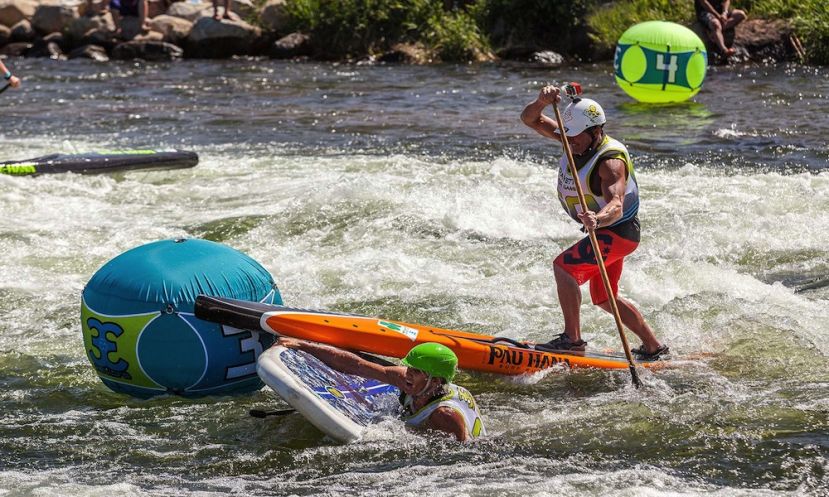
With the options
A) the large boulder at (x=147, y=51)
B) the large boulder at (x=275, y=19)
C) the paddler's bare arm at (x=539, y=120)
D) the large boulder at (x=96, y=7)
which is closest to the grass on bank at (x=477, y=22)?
the large boulder at (x=275, y=19)

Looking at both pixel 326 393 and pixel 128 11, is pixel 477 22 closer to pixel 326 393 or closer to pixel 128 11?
pixel 128 11

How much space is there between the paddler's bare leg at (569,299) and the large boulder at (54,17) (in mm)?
20496

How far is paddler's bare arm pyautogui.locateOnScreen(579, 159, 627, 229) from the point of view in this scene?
6676mm

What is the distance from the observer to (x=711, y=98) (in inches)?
669

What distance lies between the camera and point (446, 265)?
31.7 ft

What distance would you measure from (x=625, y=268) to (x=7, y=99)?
1307 cm

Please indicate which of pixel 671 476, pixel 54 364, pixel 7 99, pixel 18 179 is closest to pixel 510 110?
pixel 18 179

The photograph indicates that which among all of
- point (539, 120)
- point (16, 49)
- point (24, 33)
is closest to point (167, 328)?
point (539, 120)

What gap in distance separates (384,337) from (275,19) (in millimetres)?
18881

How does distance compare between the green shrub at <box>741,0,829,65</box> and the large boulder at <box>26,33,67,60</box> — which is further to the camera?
the large boulder at <box>26,33,67,60</box>

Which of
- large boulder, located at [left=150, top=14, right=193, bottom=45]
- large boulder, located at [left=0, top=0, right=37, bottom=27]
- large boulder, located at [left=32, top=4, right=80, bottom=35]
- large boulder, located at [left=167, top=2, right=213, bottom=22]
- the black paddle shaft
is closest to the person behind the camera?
the black paddle shaft

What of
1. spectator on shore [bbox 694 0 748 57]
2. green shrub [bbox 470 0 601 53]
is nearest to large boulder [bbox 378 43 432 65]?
green shrub [bbox 470 0 601 53]

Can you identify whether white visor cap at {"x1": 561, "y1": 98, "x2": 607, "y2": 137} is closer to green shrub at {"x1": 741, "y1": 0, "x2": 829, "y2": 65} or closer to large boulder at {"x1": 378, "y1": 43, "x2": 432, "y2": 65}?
green shrub at {"x1": 741, "y1": 0, "x2": 829, "y2": 65}

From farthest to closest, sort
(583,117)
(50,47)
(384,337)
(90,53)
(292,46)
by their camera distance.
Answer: (50,47) < (90,53) < (292,46) < (583,117) < (384,337)
